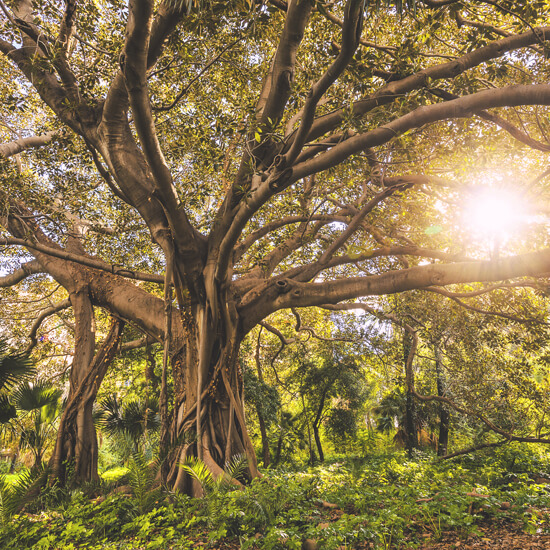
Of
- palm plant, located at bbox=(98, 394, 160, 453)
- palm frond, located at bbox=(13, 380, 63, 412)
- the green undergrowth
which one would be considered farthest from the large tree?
the green undergrowth

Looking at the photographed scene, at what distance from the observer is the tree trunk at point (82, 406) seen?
4871mm

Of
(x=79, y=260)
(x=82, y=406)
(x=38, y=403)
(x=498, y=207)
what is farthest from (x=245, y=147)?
(x=38, y=403)

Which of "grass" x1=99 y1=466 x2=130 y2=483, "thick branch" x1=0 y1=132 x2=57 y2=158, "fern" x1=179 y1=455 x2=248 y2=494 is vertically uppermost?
"thick branch" x1=0 y1=132 x2=57 y2=158

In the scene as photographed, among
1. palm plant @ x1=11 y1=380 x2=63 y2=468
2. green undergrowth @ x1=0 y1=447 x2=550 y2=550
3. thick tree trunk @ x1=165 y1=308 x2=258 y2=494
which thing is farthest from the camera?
palm plant @ x1=11 y1=380 x2=63 y2=468

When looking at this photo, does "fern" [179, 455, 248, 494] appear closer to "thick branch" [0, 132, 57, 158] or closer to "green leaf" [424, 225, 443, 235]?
"green leaf" [424, 225, 443, 235]

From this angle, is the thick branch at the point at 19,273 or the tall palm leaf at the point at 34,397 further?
the thick branch at the point at 19,273

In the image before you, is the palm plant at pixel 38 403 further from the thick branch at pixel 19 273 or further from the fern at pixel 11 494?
the thick branch at pixel 19 273

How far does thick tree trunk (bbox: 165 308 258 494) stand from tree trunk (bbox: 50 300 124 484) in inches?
57.0

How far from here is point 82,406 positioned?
5.19 metres

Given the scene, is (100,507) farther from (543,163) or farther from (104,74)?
(543,163)

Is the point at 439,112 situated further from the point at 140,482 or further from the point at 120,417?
the point at 120,417

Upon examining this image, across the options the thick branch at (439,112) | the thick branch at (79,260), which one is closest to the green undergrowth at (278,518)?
the thick branch at (79,260)

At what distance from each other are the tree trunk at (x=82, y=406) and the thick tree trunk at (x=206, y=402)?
1.45 metres

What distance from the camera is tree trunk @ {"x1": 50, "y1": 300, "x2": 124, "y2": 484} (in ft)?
16.0
